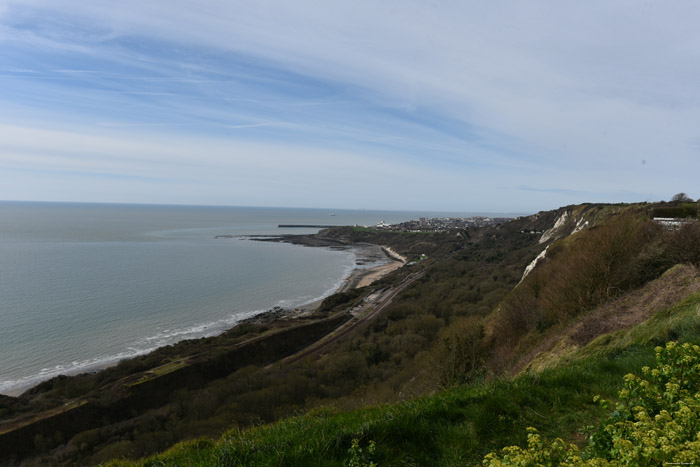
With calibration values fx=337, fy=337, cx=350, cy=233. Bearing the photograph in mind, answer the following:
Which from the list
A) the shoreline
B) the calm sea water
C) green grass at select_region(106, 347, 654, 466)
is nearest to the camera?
green grass at select_region(106, 347, 654, 466)

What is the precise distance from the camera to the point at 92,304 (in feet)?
143

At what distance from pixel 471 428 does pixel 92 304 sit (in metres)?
52.5

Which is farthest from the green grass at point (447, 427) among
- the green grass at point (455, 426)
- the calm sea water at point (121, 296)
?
the calm sea water at point (121, 296)

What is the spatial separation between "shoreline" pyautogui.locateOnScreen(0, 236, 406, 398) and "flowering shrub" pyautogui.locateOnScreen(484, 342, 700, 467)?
34.5 meters

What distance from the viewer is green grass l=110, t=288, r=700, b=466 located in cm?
474

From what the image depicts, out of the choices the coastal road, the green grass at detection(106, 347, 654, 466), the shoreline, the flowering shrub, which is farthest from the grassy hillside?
the shoreline

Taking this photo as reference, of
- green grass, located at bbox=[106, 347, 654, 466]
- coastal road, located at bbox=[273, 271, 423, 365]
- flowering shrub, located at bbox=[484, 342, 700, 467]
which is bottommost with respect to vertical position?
coastal road, located at bbox=[273, 271, 423, 365]

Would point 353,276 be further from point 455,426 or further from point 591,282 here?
point 455,426

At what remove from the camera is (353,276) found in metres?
70.7

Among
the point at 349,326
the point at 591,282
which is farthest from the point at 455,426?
the point at 349,326

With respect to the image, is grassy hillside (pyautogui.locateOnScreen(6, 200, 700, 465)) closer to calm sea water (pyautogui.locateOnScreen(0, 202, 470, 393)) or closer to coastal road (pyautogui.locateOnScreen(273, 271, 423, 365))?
coastal road (pyautogui.locateOnScreen(273, 271, 423, 365))

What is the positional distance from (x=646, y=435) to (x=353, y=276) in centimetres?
6851

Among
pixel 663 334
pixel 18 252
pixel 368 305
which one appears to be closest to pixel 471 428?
pixel 663 334

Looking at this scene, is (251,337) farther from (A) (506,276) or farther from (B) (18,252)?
(B) (18,252)
